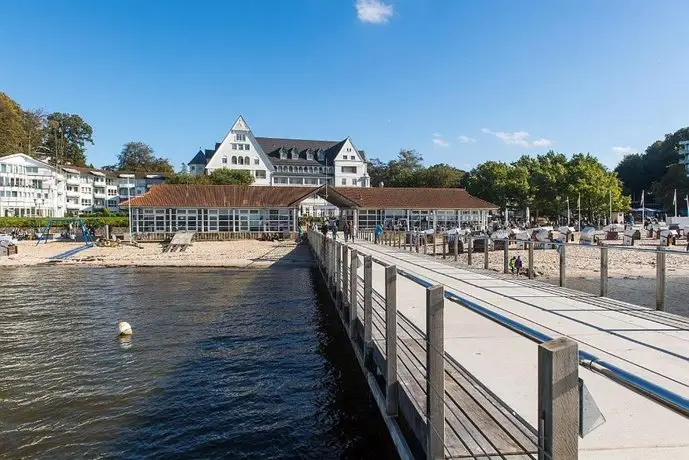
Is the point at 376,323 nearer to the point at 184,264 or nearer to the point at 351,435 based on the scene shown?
the point at 351,435

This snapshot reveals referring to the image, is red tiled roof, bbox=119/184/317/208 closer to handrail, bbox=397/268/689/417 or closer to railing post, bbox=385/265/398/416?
railing post, bbox=385/265/398/416

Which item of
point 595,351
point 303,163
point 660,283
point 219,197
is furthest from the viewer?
point 303,163

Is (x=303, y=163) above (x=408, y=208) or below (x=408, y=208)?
above

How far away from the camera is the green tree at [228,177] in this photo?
232 feet

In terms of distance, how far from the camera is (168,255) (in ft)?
126

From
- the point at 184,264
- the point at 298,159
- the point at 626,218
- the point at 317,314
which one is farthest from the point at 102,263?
the point at 626,218

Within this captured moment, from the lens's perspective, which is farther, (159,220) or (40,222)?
(40,222)

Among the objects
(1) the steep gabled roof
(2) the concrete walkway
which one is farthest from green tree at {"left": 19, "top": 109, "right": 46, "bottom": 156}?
(2) the concrete walkway

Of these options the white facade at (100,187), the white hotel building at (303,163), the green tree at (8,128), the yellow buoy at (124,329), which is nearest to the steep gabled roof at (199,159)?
the white hotel building at (303,163)

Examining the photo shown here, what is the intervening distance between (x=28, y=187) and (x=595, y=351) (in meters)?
87.9

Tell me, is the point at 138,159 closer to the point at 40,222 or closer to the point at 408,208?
the point at 40,222

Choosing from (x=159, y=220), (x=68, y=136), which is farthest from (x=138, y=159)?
(x=159, y=220)

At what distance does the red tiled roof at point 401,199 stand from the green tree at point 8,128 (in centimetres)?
5804

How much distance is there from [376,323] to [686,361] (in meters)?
3.84
